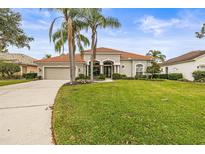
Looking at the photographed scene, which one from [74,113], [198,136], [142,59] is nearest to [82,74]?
[142,59]

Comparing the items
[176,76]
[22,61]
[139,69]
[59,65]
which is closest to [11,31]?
[59,65]

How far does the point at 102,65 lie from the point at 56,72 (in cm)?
669

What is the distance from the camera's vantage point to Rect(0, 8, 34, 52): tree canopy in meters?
16.6

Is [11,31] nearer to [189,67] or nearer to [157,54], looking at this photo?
[189,67]

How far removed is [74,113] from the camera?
6.86 metres

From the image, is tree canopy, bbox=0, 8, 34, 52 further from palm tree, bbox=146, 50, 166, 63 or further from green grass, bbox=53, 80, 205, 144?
palm tree, bbox=146, 50, 166, 63

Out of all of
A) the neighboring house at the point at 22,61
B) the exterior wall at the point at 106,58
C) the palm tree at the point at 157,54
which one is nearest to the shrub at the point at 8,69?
the neighboring house at the point at 22,61

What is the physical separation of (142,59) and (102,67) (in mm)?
5830

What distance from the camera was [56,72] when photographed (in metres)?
30.8

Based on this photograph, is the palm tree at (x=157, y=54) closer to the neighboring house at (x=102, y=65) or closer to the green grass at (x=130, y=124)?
the neighboring house at (x=102, y=65)

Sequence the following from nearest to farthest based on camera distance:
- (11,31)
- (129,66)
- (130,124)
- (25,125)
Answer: (130,124)
(25,125)
(11,31)
(129,66)

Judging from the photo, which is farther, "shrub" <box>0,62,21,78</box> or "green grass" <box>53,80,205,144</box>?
"shrub" <box>0,62,21,78</box>

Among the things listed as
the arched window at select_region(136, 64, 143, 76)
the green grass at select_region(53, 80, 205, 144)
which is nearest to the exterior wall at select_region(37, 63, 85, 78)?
the arched window at select_region(136, 64, 143, 76)
